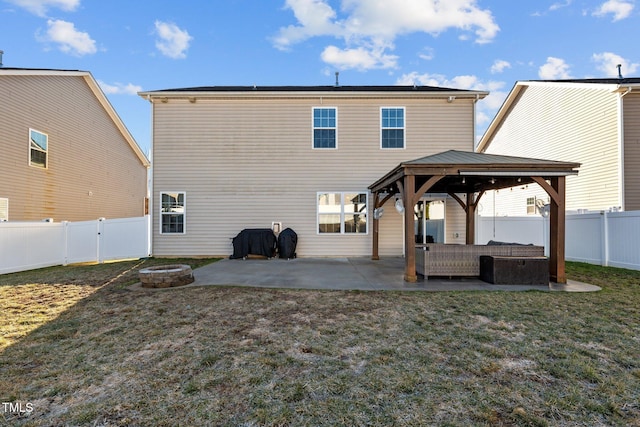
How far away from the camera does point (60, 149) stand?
11.8 metres

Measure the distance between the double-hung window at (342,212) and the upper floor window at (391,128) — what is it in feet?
6.82

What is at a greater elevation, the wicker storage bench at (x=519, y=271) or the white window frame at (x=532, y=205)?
the white window frame at (x=532, y=205)

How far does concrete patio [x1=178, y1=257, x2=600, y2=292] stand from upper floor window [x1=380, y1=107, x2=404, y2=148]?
4.21 metres

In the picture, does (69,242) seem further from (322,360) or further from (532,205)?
(532,205)

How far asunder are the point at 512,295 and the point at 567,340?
217 cm

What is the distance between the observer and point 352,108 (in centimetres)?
1096

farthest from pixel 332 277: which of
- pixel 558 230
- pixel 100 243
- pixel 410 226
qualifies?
pixel 100 243

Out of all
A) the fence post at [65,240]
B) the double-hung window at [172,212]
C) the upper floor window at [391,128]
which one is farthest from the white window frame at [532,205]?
the fence post at [65,240]

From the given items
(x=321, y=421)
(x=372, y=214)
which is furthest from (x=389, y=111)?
(x=321, y=421)

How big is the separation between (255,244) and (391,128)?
629 cm

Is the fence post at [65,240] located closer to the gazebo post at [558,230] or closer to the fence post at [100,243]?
the fence post at [100,243]

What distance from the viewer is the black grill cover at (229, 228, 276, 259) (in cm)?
1036

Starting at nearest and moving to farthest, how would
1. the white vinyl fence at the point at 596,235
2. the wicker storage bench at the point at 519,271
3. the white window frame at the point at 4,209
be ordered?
the wicker storage bench at the point at 519,271 < the white vinyl fence at the point at 596,235 < the white window frame at the point at 4,209

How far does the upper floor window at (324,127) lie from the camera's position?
432 inches
